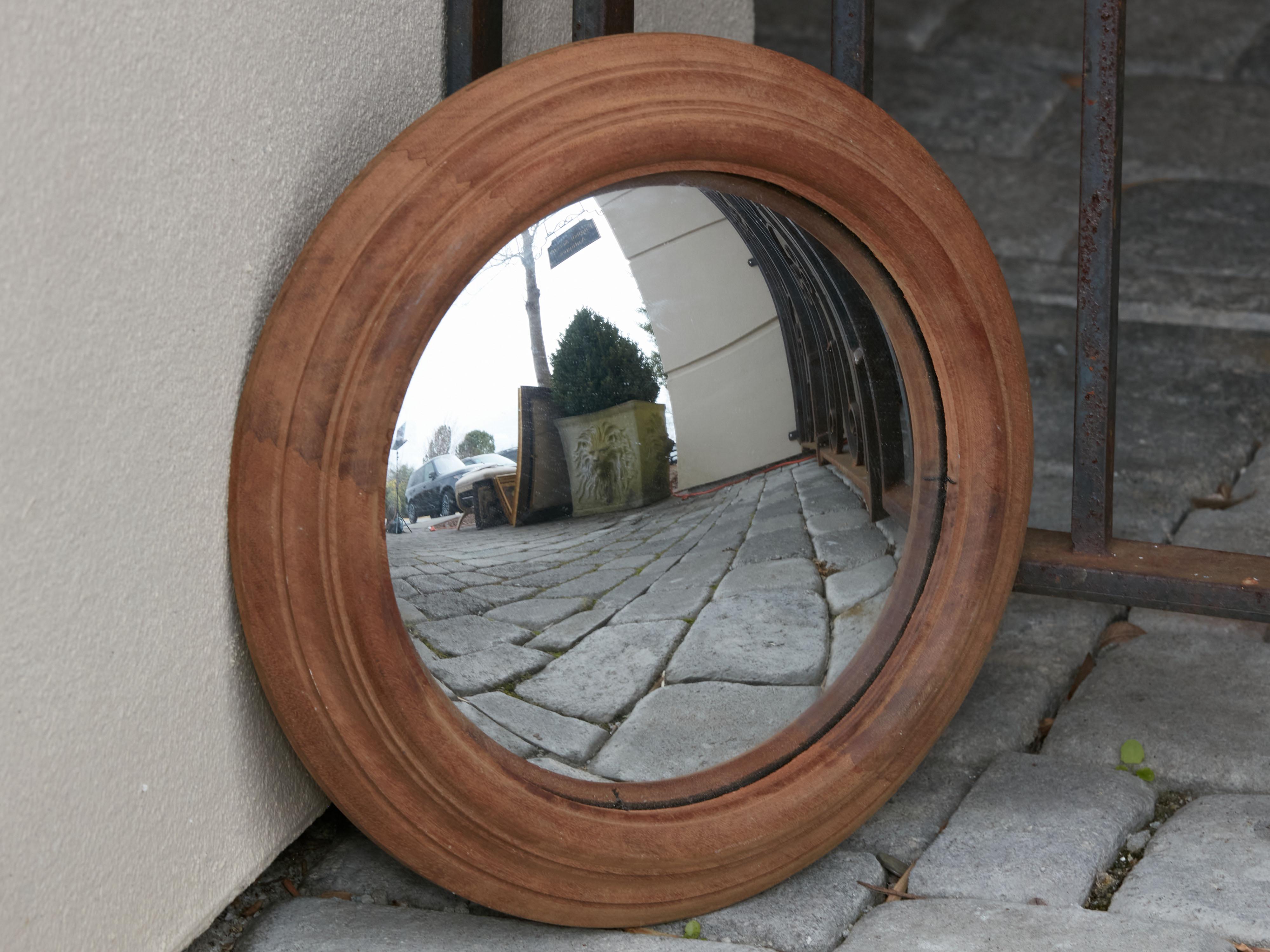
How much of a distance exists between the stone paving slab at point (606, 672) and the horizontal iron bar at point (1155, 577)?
1.54 feet

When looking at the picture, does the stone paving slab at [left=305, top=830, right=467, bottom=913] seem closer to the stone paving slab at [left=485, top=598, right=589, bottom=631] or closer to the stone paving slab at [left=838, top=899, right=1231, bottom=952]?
the stone paving slab at [left=485, top=598, right=589, bottom=631]

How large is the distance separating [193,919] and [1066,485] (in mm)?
1921

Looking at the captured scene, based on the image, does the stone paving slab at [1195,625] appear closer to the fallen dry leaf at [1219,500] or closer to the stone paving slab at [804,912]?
the fallen dry leaf at [1219,500]

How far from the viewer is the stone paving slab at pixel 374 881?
1.13m

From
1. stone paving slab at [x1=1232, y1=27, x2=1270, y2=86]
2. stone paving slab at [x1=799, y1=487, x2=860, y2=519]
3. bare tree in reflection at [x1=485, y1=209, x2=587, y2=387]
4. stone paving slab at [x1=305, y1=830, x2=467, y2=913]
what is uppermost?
stone paving slab at [x1=1232, y1=27, x2=1270, y2=86]

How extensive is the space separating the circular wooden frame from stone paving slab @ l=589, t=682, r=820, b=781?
0.8 inches

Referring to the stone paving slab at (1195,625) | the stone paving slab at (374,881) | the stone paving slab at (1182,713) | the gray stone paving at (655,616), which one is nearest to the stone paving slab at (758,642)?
the gray stone paving at (655,616)

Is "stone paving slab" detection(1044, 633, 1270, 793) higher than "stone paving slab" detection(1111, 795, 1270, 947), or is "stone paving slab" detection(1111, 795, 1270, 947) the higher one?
"stone paving slab" detection(1044, 633, 1270, 793)

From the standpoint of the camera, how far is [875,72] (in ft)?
15.8

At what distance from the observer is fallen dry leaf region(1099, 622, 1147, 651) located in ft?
5.69

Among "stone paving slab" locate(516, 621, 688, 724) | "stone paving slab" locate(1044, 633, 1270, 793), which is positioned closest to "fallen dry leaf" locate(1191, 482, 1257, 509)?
"stone paving slab" locate(1044, 633, 1270, 793)

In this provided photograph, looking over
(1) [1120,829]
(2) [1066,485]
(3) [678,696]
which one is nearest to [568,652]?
(3) [678,696]

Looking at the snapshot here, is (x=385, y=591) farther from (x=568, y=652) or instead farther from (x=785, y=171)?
(x=785, y=171)

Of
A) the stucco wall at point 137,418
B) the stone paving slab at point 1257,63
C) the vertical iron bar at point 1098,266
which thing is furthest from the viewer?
the stone paving slab at point 1257,63
